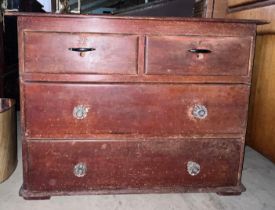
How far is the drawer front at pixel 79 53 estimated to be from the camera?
1352mm

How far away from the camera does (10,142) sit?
1.74 m

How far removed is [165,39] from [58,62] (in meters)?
0.52

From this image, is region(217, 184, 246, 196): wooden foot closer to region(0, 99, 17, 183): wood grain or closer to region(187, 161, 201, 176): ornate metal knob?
region(187, 161, 201, 176): ornate metal knob

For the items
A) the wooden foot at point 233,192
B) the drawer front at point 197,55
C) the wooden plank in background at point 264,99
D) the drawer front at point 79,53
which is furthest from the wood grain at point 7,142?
the wooden plank in background at point 264,99

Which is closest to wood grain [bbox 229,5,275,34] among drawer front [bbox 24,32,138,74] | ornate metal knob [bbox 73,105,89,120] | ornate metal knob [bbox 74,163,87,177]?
drawer front [bbox 24,32,138,74]

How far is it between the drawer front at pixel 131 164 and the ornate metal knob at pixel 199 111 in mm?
139

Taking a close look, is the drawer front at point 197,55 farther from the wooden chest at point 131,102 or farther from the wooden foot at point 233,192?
the wooden foot at point 233,192

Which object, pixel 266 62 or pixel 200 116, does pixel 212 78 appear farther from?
pixel 266 62

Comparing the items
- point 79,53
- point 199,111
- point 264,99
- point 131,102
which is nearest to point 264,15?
point 264,99

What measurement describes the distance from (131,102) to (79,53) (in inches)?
13.6

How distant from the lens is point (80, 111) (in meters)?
1.42

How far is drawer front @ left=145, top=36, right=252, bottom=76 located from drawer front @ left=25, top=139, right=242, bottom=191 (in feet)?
1.21

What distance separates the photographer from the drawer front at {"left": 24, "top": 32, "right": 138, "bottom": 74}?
1352mm

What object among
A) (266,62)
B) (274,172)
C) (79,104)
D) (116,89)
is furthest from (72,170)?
(266,62)
